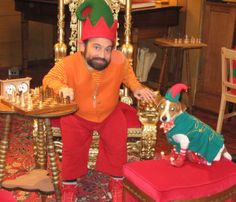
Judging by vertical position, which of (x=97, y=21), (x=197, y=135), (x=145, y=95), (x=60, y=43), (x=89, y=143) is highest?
(x=97, y=21)

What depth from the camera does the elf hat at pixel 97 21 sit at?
9.16ft

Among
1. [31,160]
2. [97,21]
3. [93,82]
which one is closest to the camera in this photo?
[97,21]

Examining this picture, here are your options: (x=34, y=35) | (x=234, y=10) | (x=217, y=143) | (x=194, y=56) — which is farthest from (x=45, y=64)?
(x=217, y=143)

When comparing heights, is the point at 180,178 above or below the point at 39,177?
above

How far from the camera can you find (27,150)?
13.3 ft

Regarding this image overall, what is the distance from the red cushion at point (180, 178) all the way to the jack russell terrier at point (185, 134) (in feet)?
0.15

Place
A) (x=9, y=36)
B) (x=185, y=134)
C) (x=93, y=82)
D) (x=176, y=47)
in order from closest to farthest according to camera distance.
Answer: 1. (x=185, y=134)
2. (x=93, y=82)
3. (x=176, y=47)
4. (x=9, y=36)

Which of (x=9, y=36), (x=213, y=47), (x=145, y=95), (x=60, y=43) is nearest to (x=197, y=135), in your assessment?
(x=145, y=95)

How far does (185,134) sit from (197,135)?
62mm

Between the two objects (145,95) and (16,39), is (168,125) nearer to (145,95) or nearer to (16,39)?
(145,95)

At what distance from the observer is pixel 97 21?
2791mm

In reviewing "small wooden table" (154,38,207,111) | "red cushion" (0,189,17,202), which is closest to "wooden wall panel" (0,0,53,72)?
"small wooden table" (154,38,207,111)

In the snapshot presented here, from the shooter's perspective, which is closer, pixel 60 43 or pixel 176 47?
pixel 60 43

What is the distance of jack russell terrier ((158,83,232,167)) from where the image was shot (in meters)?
2.53
